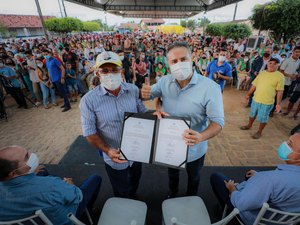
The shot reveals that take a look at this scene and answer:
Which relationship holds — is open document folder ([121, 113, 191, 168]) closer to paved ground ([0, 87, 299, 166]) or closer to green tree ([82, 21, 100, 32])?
paved ground ([0, 87, 299, 166])

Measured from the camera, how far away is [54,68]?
18.4 feet

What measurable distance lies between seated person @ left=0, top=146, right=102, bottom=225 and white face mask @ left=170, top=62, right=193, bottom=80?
144 cm

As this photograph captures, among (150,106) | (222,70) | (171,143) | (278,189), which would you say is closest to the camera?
(278,189)

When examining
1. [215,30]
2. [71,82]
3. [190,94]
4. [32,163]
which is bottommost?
[71,82]

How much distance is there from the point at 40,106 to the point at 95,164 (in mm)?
4825

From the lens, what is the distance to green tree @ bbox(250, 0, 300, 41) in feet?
33.6

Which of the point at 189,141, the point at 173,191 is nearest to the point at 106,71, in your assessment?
the point at 189,141

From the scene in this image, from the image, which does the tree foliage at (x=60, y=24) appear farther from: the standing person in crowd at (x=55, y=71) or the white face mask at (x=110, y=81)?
the white face mask at (x=110, y=81)

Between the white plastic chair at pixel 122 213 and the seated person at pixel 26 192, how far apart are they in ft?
1.11

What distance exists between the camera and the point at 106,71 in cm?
171

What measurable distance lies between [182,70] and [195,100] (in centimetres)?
32

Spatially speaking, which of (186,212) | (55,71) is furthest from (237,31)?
(186,212)

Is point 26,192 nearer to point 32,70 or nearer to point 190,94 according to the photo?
point 190,94

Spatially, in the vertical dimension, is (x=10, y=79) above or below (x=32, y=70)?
below
